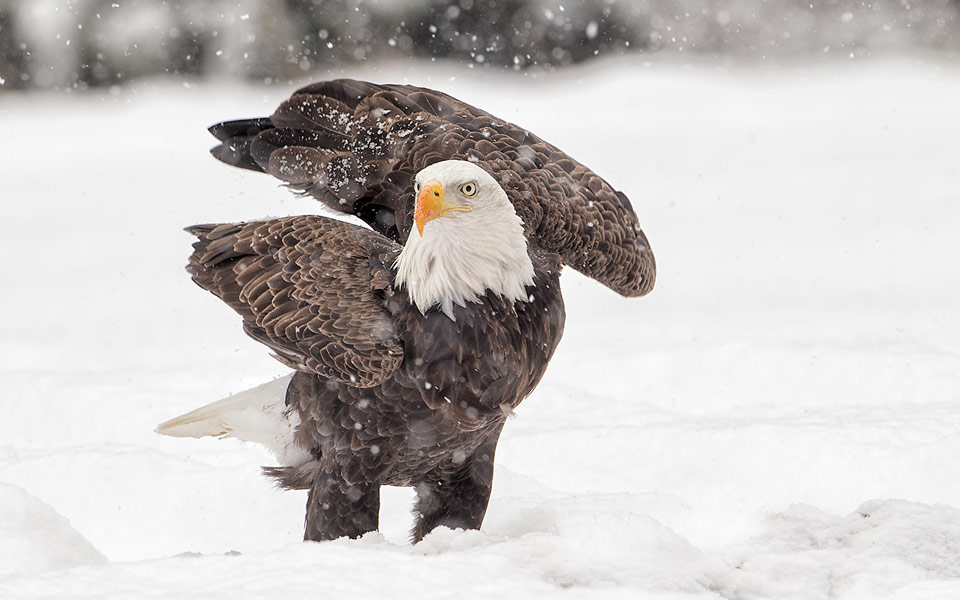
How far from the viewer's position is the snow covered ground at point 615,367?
109 inches

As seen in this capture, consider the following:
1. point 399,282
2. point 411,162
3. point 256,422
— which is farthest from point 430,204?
point 256,422

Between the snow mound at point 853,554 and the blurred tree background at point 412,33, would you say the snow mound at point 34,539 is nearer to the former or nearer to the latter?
the snow mound at point 853,554

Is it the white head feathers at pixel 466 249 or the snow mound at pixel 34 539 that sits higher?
the white head feathers at pixel 466 249

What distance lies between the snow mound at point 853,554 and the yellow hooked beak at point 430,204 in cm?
130

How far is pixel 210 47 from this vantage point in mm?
15133

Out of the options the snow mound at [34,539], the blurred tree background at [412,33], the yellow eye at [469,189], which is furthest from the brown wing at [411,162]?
the blurred tree background at [412,33]

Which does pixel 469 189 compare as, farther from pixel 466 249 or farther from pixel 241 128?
pixel 241 128

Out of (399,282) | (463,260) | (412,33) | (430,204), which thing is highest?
(430,204)

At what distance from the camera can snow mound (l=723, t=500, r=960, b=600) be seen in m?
2.73

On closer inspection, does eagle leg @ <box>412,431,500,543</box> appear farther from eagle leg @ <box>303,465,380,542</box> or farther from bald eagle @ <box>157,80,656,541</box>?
eagle leg @ <box>303,465,380,542</box>

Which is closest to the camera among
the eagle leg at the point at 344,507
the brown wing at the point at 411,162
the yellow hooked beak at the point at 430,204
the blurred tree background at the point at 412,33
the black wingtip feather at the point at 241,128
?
the yellow hooked beak at the point at 430,204

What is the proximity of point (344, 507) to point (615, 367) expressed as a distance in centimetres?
307

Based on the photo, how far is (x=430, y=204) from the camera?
3.16 m

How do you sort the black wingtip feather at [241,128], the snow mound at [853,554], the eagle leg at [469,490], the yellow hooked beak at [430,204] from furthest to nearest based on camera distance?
the black wingtip feather at [241,128] < the eagle leg at [469,490] < the yellow hooked beak at [430,204] < the snow mound at [853,554]
